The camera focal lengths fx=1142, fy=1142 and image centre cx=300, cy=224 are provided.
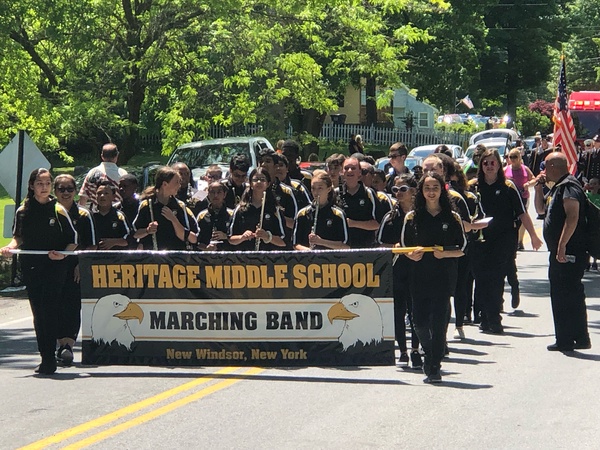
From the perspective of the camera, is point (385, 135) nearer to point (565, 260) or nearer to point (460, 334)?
point (460, 334)

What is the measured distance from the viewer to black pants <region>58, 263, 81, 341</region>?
10.9 meters

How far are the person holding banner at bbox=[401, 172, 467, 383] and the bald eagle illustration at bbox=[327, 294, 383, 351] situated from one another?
0.35 meters

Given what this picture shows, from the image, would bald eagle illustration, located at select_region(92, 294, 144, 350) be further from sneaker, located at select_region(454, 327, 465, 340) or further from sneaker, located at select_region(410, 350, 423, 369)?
sneaker, located at select_region(454, 327, 465, 340)

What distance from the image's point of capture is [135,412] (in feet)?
27.9

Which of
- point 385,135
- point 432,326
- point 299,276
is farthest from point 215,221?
point 385,135

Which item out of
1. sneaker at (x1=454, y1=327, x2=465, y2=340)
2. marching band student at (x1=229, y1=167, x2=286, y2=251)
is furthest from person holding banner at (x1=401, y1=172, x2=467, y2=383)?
sneaker at (x1=454, y1=327, x2=465, y2=340)

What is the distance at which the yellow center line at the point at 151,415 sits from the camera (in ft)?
25.0

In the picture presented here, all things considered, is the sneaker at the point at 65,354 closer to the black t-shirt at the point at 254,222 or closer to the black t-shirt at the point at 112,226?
the black t-shirt at the point at 112,226

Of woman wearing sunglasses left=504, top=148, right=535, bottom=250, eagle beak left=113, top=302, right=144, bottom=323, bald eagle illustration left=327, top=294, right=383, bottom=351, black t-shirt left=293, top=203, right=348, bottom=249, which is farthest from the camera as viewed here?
woman wearing sunglasses left=504, top=148, right=535, bottom=250

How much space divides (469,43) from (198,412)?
1732 inches

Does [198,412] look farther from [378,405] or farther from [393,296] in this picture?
[393,296]

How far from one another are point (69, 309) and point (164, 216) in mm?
1269

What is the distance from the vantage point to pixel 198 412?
852cm

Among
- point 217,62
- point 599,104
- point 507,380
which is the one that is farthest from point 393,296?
point 599,104
